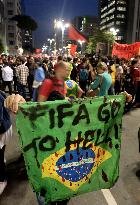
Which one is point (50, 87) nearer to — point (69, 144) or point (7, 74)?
point (69, 144)

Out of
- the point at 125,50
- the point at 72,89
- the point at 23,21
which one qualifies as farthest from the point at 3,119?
the point at 23,21

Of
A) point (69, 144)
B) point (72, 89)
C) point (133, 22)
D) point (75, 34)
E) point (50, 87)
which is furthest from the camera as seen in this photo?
point (133, 22)

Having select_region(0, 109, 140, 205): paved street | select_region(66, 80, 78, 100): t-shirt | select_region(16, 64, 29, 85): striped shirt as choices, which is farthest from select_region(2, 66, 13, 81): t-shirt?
select_region(66, 80, 78, 100): t-shirt

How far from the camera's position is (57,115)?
311 cm

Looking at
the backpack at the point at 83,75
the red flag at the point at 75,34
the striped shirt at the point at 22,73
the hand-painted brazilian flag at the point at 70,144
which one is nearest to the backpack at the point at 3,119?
the hand-painted brazilian flag at the point at 70,144

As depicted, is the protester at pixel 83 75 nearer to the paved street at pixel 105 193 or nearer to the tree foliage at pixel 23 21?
the paved street at pixel 105 193

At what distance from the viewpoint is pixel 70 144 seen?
3217mm

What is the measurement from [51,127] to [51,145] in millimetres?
175

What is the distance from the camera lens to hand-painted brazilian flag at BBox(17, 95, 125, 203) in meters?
3.06

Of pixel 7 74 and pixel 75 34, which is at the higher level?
pixel 75 34

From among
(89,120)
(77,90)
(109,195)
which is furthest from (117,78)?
(89,120)

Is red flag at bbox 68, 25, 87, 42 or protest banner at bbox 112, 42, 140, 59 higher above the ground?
red flag at bbox 68, 25, 87, 42

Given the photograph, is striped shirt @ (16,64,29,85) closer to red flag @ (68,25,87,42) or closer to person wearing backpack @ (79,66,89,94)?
person wearing backpack @ (79,66,89,94)

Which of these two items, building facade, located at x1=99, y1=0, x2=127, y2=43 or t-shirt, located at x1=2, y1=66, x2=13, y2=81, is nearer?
t-shirt, located at x1=2, y1=66, x2=13, y2=81
